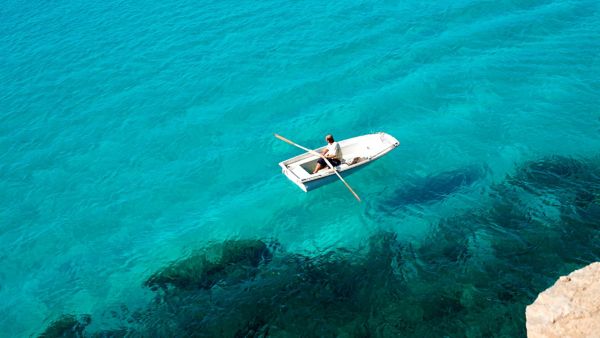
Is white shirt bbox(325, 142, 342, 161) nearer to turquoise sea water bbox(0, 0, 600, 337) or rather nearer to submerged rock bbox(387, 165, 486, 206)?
turquoise sea water bbox(0, 0, 600, 337)

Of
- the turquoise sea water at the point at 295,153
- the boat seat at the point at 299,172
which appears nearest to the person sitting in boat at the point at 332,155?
the boat seat at the point at 299,172

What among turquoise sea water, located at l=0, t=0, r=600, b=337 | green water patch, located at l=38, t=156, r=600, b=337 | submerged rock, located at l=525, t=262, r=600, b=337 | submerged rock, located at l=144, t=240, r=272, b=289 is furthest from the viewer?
submerged rock, located at l=144, t=240, r=272, b=289

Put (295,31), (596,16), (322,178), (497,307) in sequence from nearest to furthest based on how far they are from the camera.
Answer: (497,307), (322,178), (596,16), (295,31)

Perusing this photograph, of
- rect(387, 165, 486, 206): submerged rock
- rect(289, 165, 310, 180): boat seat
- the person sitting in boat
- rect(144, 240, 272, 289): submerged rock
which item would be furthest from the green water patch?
the person sitting in boat

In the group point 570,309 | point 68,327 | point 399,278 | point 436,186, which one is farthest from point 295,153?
point 570,309

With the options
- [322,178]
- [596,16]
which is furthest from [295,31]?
[596,16]

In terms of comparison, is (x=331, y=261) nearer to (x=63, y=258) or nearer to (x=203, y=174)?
(x=203, y=174)
